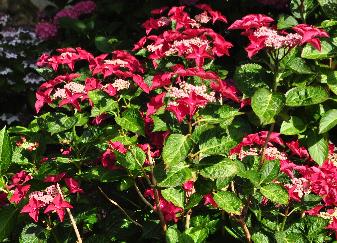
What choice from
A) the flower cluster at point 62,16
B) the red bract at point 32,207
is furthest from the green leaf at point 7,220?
the flower cluster at point 62,16

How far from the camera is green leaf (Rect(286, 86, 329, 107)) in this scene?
5.97 ft

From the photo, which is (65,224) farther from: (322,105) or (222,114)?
(322,105)

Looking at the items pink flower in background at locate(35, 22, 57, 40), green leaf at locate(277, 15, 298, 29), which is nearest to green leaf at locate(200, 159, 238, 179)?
green leaf at locate(277, 15, 298, 29)

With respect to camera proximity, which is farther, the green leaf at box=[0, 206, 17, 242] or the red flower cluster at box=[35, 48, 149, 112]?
the green leaf at box=[0, 206, 17, 242]

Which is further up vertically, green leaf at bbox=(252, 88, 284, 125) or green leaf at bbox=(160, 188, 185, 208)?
green leaf at bbox=(252, 88, 284, 125)

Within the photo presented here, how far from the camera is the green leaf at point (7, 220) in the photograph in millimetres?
1960

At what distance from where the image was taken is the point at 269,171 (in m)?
1.80

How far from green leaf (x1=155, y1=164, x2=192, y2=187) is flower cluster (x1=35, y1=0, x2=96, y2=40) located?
2.56m

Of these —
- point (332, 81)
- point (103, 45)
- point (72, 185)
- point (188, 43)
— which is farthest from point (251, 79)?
point (103, 45)

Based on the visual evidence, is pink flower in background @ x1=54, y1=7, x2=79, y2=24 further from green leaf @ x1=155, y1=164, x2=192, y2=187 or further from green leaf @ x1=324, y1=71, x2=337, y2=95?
green leaf @ x1=155, y1=164, x2=192, y2=187

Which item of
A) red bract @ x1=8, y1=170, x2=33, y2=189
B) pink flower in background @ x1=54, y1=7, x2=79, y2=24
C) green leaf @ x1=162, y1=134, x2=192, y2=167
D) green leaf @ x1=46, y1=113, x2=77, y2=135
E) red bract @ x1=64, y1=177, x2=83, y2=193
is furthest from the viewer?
pink flower in background @ x1=54, y1=7, x2=79, y2=24

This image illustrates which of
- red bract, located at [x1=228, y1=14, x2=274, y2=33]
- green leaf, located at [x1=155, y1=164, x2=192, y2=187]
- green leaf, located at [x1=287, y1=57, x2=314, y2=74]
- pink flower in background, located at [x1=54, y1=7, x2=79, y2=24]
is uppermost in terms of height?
red bract, located at [x1=228, y1=14, x2=274, y2=33]

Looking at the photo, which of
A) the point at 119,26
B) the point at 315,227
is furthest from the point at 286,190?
the point at 119,26

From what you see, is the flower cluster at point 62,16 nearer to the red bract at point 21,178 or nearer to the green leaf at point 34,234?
the red bract at point 21,178
